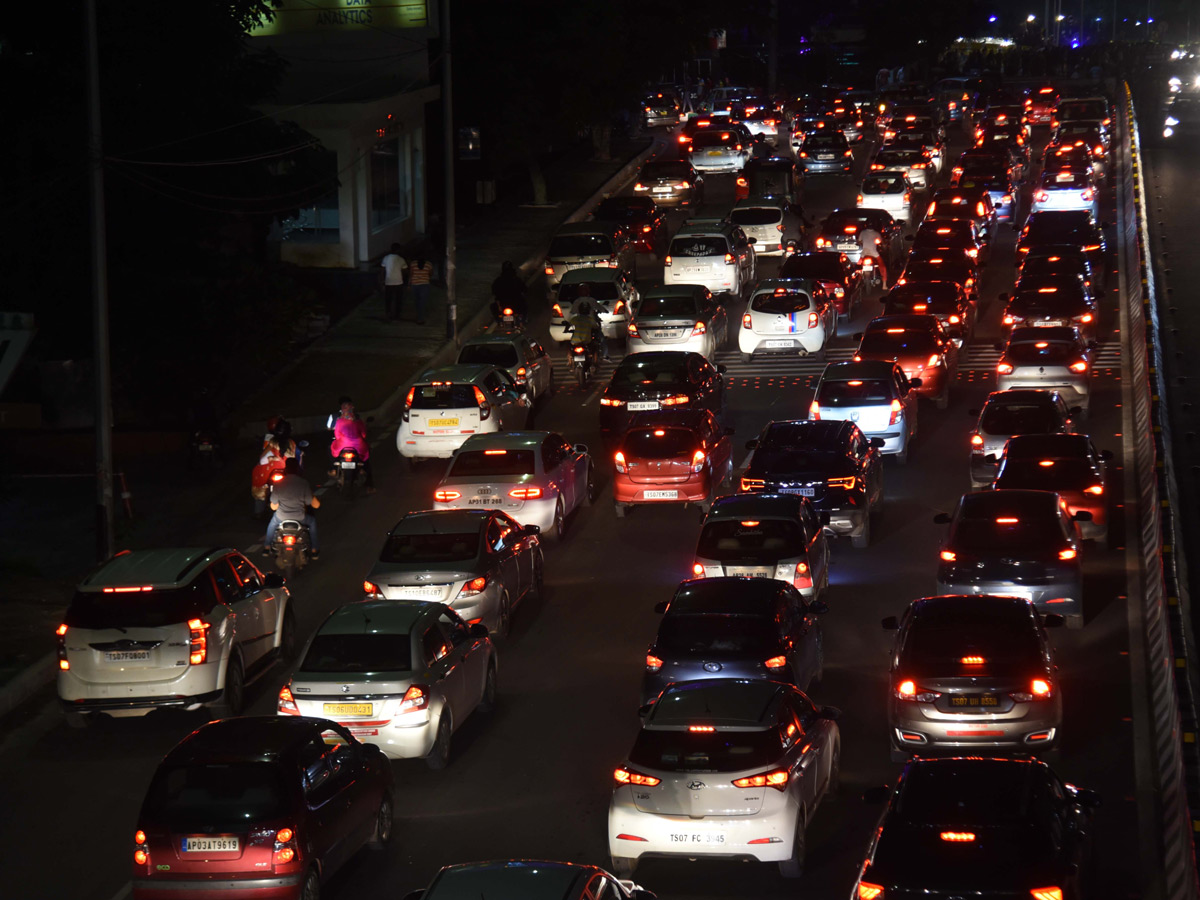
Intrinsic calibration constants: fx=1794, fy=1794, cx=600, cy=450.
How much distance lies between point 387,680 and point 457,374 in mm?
13318

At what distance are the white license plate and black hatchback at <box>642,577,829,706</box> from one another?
3.34m

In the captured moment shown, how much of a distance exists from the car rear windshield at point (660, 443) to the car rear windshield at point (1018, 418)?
15.0 ft

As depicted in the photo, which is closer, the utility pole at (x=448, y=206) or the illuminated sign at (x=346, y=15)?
the utility pole at (x=448, y=206)

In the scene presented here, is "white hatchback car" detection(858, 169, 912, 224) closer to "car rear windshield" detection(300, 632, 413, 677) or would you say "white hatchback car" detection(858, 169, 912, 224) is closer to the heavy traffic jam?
the heavy traffic jam

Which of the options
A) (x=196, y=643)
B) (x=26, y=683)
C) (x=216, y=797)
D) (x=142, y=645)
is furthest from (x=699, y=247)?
(x=216, y=797)

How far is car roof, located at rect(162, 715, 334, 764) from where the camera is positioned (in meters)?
12.6

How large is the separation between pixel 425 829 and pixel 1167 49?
13100 centimetres

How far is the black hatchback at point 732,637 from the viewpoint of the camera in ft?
54.3

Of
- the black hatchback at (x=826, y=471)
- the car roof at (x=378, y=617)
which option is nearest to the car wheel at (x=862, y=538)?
the black hatchback at (x=826, y=471)

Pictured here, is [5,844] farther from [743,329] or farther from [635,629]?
[743,329]

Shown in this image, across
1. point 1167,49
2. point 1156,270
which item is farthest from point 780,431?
point 1167,49

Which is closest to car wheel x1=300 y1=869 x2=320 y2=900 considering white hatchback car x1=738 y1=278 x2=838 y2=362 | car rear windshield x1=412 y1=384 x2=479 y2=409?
car rear windshield x1=412 y1=384 x2=479 y2=409

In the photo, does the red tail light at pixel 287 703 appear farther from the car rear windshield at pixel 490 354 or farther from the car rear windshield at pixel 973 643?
the car rear windshield at pixel 490 354

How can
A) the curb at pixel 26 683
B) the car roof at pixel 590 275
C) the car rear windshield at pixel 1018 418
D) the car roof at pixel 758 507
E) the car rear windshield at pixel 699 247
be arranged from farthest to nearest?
the car rear windshield at pixel 699 247 → the car roof at pixel 590 275 → the car rear windshield at pixel 1018 418 → the car roof at pixel 758 507 → the curb at pixel 26 683
